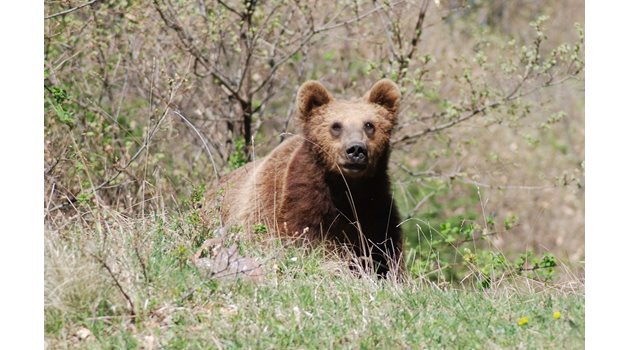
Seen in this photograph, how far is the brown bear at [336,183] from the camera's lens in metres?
8.72

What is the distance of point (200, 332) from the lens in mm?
5750

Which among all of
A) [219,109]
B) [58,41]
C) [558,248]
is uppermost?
[58,41]

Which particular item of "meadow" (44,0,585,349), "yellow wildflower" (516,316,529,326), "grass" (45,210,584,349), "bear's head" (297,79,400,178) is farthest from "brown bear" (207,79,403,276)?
"yellow wildflower" (516,316,529,326)

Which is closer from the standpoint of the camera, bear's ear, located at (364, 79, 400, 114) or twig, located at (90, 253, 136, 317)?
twig, located at (90, 253, 136, 317)

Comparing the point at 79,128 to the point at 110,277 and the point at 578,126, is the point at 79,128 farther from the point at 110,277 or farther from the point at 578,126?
the point at 578,126

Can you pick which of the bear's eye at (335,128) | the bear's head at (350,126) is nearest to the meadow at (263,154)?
the bear's head at (350,126)

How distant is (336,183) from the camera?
891 cm

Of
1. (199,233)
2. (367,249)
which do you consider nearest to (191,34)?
(367,249)

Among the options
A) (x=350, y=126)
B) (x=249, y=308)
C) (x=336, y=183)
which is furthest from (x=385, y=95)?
(x=249, y=308)

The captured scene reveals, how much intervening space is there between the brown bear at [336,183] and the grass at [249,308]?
184 cm

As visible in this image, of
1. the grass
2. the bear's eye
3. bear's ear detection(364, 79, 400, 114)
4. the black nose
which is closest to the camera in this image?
the grass

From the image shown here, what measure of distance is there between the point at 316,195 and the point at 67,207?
226 cm

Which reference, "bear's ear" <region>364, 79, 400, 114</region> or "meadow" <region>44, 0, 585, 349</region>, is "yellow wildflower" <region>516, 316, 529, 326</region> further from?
"bear's ear" <region>364, 79, 400, 114</region>

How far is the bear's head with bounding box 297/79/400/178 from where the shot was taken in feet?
28.7
